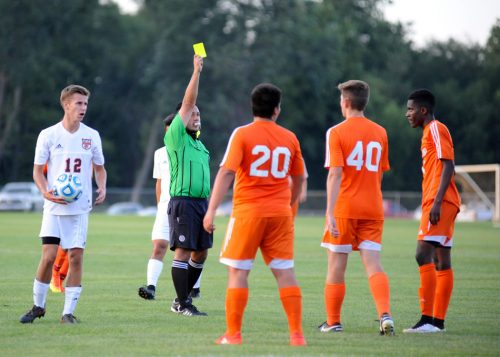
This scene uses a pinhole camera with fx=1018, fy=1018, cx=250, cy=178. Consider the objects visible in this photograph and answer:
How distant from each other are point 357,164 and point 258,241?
1488 millimetres

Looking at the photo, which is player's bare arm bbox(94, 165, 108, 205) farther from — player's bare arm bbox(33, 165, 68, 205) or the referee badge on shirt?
player's bare arm bbox(33, 165, 68, 205)

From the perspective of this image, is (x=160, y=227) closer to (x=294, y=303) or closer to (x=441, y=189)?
(x=441, y=189)

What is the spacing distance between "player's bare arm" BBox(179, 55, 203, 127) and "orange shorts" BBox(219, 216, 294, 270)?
5.72 ft

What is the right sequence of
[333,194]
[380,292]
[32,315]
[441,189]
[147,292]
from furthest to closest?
[147,292] → [32,315] → [441,189] → [380,292] → [333,194]

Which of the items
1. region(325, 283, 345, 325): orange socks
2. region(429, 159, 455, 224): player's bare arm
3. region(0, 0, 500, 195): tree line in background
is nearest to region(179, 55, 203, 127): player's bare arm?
region(325, 283, 345, 325): orange socks

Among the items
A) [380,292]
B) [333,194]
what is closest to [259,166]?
[333,194]

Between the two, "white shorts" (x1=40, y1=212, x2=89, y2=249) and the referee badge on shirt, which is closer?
"white shorts" (x1=40, y1=212, x2=89, y2=249)

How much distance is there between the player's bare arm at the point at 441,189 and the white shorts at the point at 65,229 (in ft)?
11.2

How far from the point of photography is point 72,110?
10117 mm

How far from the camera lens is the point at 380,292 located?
368 inches

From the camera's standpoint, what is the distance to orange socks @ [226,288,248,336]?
8422 mm

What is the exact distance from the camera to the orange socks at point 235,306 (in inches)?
332

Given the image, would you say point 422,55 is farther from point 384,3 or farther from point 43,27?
point 43,27

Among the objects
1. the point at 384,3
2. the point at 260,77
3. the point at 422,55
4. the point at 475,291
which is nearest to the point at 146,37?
the point at 260,77
